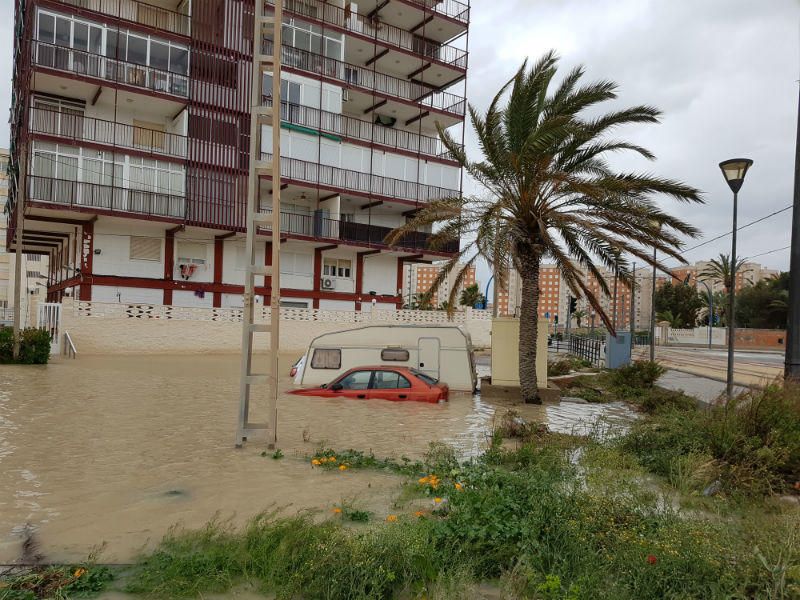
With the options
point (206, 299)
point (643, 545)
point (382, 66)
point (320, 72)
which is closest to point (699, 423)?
point (643, 545)

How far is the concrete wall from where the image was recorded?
17094 millimetres

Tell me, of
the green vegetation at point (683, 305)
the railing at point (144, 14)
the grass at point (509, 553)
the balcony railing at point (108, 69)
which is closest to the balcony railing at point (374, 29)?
the railing at point (144, 14)

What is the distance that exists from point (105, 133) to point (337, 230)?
12.9 meters

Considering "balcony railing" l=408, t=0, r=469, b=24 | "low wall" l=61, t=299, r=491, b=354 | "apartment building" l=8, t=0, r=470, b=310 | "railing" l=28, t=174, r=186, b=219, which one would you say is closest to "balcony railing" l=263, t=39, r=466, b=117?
"apartment building" l=8, t=0, r=470, b=310

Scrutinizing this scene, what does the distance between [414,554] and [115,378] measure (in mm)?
16002

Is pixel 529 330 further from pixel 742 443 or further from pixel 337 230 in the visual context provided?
pixel 337 230

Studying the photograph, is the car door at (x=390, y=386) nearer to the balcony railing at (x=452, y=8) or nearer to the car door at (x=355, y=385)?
the car door at (x=355, y=385)

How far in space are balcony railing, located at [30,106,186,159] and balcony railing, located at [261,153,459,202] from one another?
16.8 ft

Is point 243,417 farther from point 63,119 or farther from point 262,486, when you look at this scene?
point 63,119

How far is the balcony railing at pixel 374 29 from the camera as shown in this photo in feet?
119

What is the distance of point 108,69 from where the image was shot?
Result: 2898cm

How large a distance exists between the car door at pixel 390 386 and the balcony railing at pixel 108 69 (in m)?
23.1

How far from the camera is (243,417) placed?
28.3 feet

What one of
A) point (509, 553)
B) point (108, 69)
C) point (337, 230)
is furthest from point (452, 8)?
point (509, 553)
